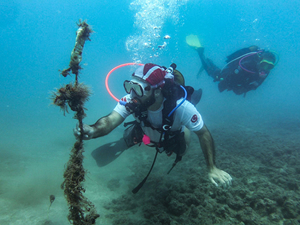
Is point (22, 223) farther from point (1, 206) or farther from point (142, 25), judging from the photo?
point (142, 25)

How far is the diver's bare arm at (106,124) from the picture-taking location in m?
2.16

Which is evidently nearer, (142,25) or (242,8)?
(142,25)

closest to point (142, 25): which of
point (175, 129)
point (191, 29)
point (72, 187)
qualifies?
point (175, 129)

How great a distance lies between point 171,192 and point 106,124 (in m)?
2.33

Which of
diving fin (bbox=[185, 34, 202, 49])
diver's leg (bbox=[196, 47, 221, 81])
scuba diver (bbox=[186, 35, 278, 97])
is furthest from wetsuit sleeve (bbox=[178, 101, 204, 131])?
diving fin (bbox=[185, 34, 202, 49])

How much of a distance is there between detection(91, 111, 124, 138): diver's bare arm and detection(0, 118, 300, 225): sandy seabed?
92cm

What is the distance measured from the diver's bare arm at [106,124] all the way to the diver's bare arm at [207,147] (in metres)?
1.64

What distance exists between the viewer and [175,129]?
3.29m

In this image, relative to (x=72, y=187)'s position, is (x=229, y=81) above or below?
above

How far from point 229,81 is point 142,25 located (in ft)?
76.7

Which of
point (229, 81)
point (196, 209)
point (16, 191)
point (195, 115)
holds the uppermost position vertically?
point (229, 81)

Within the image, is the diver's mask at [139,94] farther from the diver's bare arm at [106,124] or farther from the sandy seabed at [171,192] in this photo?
the sandy seabed at [171,192]

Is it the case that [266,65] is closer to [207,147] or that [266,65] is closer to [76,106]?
[207,147]

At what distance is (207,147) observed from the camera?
2.76 m
